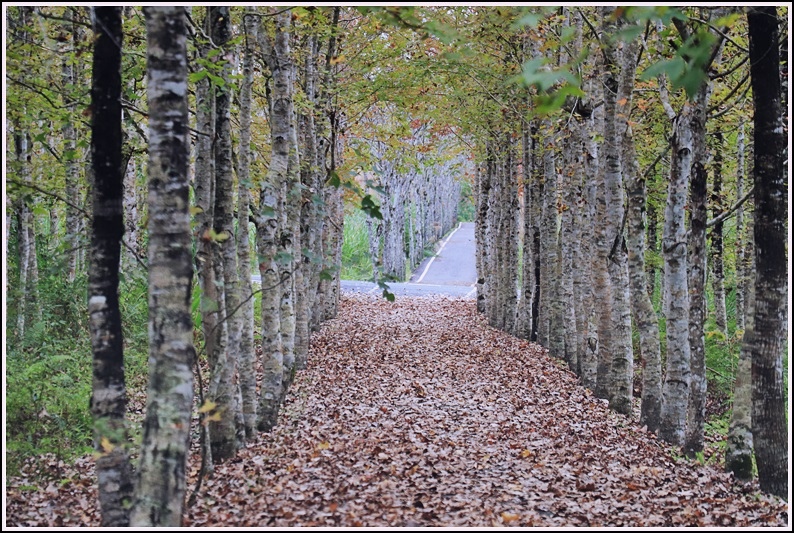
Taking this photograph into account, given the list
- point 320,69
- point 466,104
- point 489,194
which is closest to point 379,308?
point 489,194

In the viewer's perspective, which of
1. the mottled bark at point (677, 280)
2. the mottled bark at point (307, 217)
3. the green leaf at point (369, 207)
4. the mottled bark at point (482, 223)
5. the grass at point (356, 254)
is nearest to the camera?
the green leaf at point (369, 207)

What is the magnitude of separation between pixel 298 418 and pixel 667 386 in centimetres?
527

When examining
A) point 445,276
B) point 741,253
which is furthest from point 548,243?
point 445,276

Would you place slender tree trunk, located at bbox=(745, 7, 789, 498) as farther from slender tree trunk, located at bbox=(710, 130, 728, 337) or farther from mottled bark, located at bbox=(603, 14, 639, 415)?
slender tree trunk, located at bbox=(710, 130, 728, 337)

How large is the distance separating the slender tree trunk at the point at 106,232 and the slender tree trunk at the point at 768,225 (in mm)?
5769

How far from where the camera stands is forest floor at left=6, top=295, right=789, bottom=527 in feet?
20.1

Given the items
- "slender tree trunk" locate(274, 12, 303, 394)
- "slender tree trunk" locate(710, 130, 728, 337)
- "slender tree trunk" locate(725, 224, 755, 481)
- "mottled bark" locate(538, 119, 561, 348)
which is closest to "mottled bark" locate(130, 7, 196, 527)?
"slender tree trunk" locate(274, 12, 303, 394)

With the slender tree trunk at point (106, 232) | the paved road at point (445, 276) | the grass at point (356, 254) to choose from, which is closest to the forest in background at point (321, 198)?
the slender tree trunk at point (106, 232)

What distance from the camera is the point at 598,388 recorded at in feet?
39.3

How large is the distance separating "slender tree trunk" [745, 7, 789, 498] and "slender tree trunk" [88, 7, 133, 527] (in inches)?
227

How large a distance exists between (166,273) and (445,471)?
4268mm

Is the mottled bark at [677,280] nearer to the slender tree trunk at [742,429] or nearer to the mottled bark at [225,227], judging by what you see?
the slender tree trunk at [742,429]

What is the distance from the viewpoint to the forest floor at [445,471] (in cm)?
612

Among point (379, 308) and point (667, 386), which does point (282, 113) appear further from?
point (379, 308)
